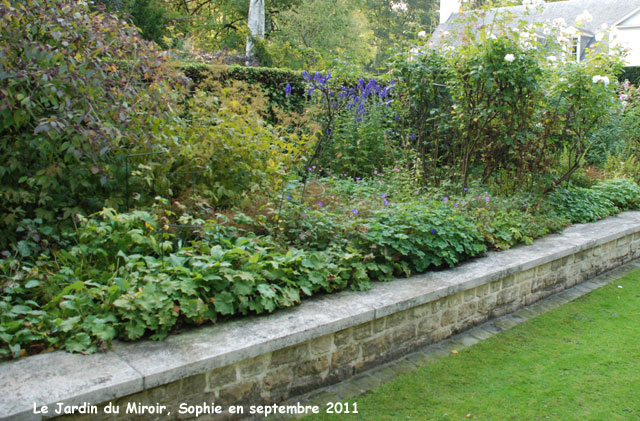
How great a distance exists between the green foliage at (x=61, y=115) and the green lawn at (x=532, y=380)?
2.16 metres

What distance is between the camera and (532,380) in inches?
118

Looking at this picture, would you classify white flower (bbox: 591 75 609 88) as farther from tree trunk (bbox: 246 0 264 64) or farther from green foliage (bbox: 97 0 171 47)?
tree trunk (bbox: 246 0 264 64)

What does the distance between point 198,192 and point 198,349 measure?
1746 millimetres

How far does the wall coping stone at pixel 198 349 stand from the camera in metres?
1.98

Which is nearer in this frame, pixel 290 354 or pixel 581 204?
pixel 290 354


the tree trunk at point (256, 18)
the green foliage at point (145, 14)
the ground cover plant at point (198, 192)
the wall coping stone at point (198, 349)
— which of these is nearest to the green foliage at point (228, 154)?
the ground cover plant at point (198, 192)

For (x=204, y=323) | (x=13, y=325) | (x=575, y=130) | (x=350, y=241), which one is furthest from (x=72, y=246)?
(x=575, y=130)

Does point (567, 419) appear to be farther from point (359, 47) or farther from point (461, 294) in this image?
point (359, 47)

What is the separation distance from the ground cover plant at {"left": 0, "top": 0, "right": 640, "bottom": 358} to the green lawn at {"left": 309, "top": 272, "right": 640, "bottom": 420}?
0.69m

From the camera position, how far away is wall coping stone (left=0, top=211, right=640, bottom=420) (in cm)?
198

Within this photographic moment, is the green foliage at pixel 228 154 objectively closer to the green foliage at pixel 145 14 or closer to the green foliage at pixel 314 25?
the green foliage at pixel 145 14

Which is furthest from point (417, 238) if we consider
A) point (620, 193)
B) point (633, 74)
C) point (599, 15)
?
point (599, 15)

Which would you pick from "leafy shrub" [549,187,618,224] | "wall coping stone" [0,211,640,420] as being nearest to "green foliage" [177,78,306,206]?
"wall coping stone" [0,211,640,420]

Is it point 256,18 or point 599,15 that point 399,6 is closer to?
point 599,15
